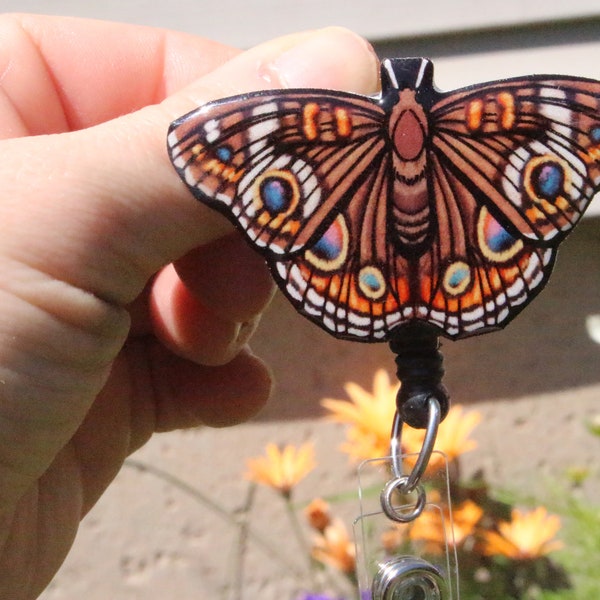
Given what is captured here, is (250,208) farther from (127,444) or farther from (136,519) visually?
(136,519)

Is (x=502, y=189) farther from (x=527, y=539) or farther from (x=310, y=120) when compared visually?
(x=527, y=539)

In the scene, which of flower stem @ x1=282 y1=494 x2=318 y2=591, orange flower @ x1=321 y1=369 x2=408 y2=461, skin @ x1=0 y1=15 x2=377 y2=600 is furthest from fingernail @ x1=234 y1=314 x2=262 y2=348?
flower stem @ x1=282 y1=494 x2=318 y2=591

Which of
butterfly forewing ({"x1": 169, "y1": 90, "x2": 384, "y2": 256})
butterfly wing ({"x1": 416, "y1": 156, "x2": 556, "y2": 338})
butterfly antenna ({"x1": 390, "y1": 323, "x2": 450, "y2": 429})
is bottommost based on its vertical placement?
butterfly antenna ({"x1": 390, "y1": 323, "x2": 450, "y2": 429})

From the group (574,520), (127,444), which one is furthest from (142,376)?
(574,520)

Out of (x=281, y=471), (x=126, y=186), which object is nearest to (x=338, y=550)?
(x=281, y=471)

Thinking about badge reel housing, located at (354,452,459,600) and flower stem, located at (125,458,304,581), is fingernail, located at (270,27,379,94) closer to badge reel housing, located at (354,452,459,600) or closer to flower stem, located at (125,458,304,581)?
badge reel housing, located at (354,452,459,600)

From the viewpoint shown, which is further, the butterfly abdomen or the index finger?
the index finger
